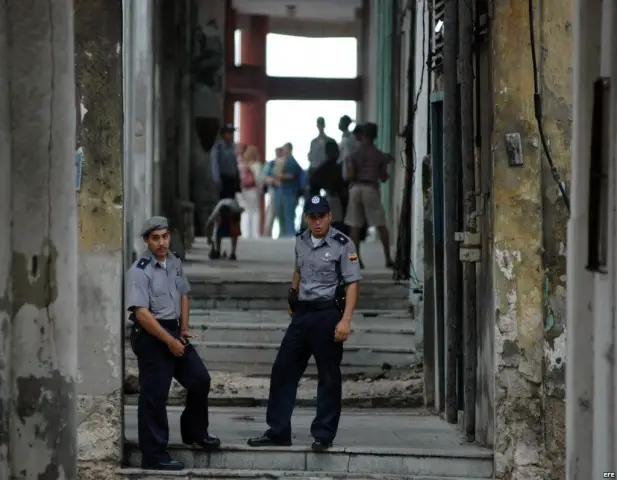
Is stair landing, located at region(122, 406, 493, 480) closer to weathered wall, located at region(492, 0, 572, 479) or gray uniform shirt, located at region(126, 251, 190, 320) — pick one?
weathered wall, located at region(492, 0, 572, 479)

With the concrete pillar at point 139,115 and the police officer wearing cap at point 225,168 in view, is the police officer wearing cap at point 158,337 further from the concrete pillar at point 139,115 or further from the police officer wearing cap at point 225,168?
the police officer wearing cap at point 225,168

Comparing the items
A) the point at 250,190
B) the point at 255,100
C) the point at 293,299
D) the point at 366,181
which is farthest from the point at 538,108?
the point at 255,100

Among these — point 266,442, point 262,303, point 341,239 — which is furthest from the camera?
point 262,303

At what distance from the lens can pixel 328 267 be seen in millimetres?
11539

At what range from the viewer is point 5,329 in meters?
7.53

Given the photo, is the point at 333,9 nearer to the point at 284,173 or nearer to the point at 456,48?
the point at 284,173

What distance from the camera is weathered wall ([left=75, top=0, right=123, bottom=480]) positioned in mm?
11281

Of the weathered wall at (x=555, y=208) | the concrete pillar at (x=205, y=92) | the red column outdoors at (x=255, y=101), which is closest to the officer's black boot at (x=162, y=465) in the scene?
the weathered wall at (x=555, y=208)

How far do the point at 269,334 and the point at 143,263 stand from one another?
485cm

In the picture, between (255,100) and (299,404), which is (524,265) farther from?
(255,100)

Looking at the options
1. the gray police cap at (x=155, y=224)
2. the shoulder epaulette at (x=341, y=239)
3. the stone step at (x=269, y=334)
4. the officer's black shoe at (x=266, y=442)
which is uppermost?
the gray police cap at (x=155, y=224)

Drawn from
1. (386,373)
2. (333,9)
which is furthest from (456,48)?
(333,9)

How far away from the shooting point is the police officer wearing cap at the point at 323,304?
11.5m

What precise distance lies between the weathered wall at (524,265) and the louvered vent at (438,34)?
6.39 feet
